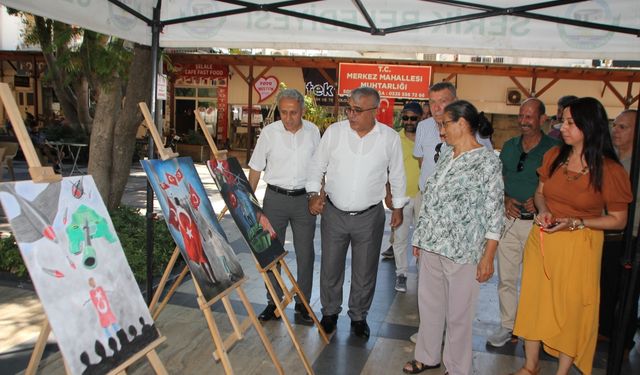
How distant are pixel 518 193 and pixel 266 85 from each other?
15.4 meters

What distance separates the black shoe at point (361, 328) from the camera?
142 inches

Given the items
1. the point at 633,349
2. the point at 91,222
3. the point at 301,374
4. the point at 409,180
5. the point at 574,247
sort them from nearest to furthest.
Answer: the point at 91,222 < the point at 574,247 < the point at 301,374 < the point at 633,349 < the point at 409,180

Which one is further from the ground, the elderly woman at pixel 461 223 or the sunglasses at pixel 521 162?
the sunglasses at pixel 521 162

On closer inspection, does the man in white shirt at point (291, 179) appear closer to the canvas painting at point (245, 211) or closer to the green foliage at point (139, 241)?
the canvas painting at point (245, 211)

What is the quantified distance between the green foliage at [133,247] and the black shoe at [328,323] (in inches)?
73.1

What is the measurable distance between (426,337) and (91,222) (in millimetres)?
2043

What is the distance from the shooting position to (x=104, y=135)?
5.47 m

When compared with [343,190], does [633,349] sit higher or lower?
lower

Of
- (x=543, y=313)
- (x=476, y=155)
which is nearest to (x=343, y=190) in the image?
(x=476, y=155)

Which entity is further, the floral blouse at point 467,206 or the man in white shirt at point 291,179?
the man in white shirt at point 291,179

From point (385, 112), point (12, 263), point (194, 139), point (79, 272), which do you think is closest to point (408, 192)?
point (79, 272)

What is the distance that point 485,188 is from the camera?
2.73 m

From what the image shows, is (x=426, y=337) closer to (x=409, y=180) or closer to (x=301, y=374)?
(x=301, y=374)

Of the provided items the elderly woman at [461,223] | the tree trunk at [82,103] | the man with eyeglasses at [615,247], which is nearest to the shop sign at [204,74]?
the tree trunk at [82,103]
